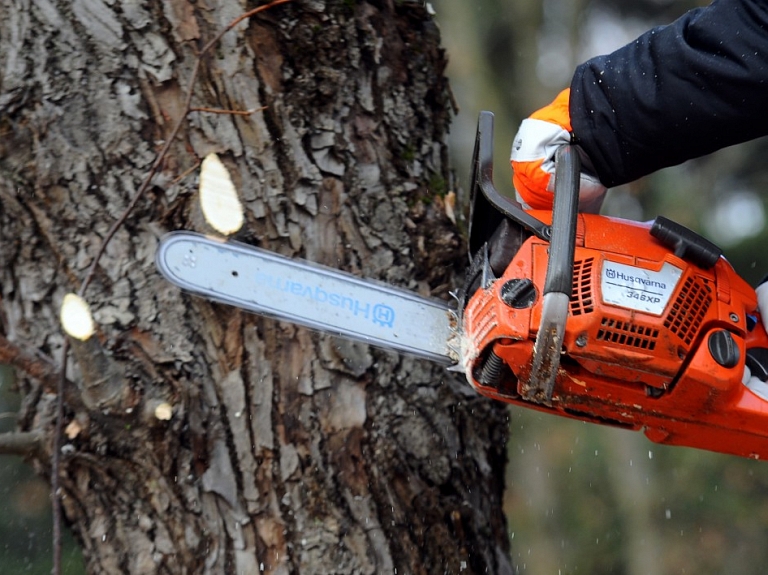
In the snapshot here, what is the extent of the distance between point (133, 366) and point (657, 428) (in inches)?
44.6

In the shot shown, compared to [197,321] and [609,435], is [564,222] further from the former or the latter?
[609,435]

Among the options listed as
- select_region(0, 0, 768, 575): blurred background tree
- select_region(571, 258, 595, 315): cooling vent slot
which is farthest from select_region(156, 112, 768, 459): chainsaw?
select_region(0, 0, 768, 575): blurred background tree

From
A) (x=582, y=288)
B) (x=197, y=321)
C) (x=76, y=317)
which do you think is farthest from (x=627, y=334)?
(x=76, y=317)

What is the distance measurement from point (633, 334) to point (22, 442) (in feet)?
4.09

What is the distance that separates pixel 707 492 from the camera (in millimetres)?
7223

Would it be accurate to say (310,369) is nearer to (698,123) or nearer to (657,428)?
(657,428)

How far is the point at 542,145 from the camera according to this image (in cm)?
170

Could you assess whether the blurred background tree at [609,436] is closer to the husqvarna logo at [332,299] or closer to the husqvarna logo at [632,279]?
the husqvarna logo at [332,299]

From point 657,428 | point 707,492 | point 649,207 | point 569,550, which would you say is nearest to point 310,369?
point 657,428

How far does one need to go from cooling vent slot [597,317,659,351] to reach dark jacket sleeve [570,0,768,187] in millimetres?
297

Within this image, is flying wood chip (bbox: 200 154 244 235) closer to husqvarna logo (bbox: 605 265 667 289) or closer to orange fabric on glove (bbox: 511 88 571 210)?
orange fabric on glove (bbox: 511 88 571 210)

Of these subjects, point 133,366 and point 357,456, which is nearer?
point 133,366

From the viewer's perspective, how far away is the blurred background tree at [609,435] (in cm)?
598

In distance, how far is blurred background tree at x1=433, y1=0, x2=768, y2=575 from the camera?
5.98 meters
